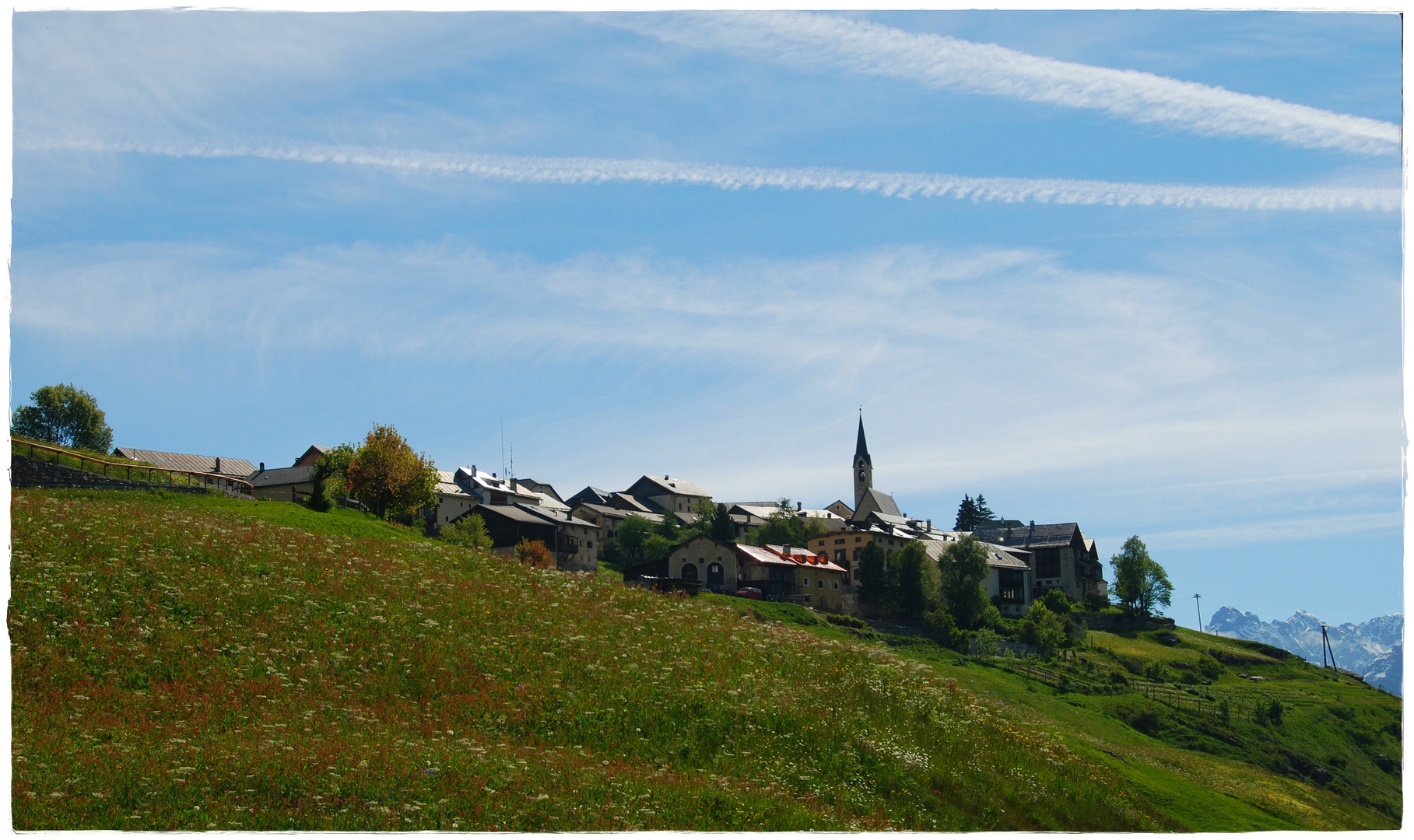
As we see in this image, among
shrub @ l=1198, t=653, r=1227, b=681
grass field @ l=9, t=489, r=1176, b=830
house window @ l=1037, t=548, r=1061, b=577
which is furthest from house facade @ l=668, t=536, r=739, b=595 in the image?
house window @ l=1037, t=548, r=1061, b=577

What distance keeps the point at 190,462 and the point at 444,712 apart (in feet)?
296

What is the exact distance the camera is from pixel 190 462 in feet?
337

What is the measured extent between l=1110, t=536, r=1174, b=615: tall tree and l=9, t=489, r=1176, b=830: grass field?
8366 centimetres

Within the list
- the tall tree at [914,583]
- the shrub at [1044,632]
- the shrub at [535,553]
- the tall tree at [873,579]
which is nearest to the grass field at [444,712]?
the shrub at [535,553]

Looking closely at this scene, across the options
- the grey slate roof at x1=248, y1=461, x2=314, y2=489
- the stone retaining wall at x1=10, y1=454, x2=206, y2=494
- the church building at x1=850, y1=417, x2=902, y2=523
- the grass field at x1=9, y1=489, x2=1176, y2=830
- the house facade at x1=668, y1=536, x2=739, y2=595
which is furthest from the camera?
the church building at x1=850, y1=417, x2=902, y2=523

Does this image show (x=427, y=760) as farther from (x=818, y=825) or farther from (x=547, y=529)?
(x=547, y=529)

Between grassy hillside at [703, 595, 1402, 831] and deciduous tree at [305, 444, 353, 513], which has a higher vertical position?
deciduous tree at [305, 444, 353, 513]

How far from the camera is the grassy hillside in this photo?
3050cm

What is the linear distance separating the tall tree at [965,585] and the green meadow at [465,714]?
46.2 m

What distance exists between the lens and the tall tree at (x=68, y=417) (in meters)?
103

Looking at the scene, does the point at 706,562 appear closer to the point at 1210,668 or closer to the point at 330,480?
the point at 330,480

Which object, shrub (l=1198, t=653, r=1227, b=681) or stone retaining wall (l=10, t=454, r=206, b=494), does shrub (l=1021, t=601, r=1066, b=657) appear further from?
stone retaining wall (l=10, t=454, r=206, b=494)

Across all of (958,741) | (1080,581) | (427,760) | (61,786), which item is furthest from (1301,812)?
(1080,581)

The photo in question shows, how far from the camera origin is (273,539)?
3784 centimetres
